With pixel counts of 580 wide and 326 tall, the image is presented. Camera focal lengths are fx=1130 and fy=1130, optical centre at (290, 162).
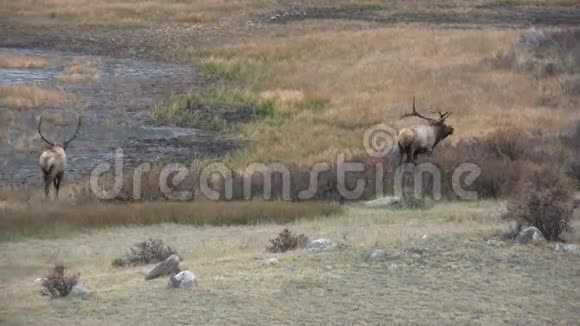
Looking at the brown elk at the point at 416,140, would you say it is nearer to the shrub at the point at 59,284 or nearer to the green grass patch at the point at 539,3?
the shrub at the point at 59,284

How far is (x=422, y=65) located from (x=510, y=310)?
25692mm

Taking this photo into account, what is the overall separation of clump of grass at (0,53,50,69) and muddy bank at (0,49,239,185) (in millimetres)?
510

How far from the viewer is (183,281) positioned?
10.7m

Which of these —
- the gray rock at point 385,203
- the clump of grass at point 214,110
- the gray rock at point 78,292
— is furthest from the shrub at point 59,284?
the clump of grass at point 214,110

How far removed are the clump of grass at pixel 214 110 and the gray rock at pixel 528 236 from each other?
58.0ft

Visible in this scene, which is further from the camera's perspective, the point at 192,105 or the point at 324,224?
the point at 192,105

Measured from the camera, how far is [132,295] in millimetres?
10602

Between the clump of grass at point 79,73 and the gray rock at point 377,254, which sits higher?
the clump of grass at point 79,73

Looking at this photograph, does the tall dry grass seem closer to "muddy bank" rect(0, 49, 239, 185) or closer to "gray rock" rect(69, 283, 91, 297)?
"muddy bank" rect(0, 49, 239, 185)

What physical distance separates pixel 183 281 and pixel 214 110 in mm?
21674

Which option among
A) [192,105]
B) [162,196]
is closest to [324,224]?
[162,196]

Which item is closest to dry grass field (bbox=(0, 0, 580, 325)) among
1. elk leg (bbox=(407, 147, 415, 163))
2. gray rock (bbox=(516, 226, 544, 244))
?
gray rock (bbox=(516, 226, 544, 244))

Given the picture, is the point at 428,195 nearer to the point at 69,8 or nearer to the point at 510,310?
the point at 510,310

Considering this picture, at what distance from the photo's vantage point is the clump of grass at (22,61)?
39719mm
